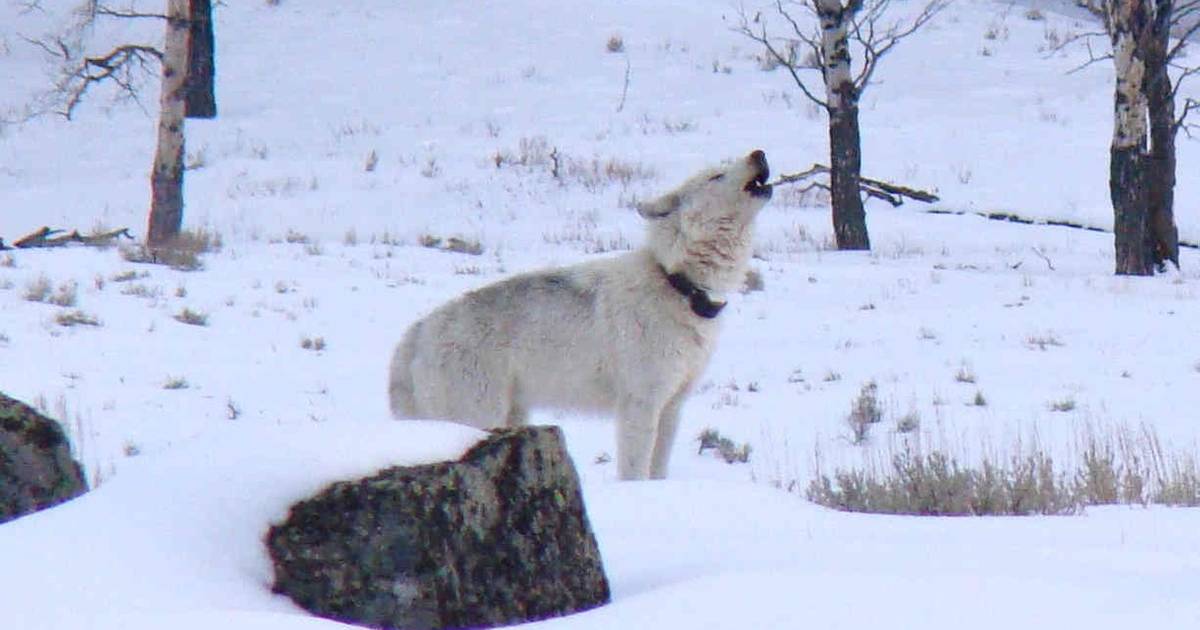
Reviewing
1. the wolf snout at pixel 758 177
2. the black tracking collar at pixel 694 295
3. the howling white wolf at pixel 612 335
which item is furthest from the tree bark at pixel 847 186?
the black tracking collar at pixel 694 295

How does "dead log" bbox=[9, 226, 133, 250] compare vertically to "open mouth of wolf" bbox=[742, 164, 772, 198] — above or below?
above

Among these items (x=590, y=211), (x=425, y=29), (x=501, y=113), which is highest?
(x=425, y=29)

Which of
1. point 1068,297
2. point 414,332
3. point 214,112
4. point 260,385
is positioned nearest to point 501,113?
point 214,112

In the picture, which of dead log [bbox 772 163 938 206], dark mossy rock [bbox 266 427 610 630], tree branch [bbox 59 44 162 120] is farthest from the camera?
dead log [bbox 772 163 938 206]

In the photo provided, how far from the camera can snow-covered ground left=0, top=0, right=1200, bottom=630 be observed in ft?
A: 12.7

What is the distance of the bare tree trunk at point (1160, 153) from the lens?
1631 centimetres

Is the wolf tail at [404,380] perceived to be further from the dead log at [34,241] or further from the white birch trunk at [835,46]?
the white birch trunk at [835,46]

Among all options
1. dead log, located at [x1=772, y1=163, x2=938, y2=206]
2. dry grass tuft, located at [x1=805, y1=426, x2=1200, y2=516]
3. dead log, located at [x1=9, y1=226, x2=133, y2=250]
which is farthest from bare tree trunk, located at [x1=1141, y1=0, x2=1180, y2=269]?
dead log, located at [x1=9, y1=226, x2=133, y2=250]

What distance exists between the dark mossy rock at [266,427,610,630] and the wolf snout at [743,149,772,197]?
3.03m

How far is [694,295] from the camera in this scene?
712 cm

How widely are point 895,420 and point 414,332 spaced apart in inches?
130

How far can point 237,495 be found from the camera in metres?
3.94

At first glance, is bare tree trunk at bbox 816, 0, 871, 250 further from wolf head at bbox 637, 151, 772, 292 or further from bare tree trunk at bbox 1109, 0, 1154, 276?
wolf head at bbox 637, 151, 772, 292

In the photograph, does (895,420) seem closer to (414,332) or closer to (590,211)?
(414,332)
